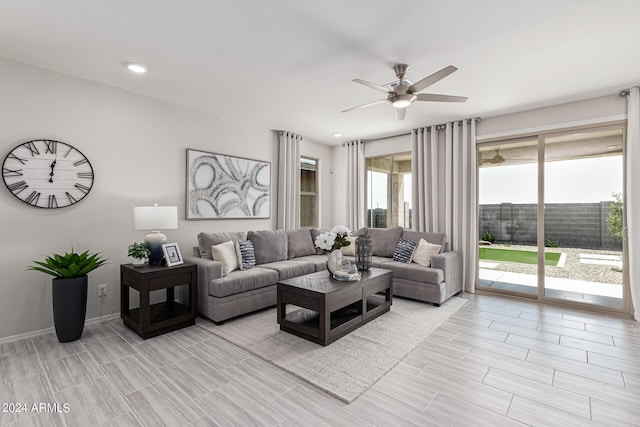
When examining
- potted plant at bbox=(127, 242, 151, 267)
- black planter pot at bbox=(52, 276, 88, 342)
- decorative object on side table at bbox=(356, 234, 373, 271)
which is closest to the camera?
black planter pot at bbox=(52, 276, 88, 342)

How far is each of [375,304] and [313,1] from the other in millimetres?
3070

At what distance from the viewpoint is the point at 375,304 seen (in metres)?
3.61

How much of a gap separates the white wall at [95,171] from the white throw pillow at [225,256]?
71cm

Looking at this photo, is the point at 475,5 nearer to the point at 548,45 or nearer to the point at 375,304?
the point at 548,45

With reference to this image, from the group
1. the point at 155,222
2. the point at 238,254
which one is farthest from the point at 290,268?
the point at 155,222

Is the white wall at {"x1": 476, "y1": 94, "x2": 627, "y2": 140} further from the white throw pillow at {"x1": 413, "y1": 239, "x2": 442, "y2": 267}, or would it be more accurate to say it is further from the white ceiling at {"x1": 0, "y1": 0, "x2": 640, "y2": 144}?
the white throw pillow at {"x1": 413, "y1": 239, "x2": 442, "y2": 267}

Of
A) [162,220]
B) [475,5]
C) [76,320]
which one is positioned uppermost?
[475,5]

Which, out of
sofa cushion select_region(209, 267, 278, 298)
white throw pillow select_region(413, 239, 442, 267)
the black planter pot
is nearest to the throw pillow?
sofa cushion select_region(209, 267, 278, 298)

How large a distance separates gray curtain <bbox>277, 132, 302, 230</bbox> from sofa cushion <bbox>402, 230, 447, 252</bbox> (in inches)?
78.0

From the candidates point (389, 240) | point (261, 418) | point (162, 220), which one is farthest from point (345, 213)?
point (261, 418)

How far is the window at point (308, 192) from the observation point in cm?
596

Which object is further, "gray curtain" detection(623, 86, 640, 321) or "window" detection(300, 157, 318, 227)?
"window" detection(300, 157, 318, 227)

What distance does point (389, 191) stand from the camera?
5.85 meters

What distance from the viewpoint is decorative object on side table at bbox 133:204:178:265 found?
10.2 ft
